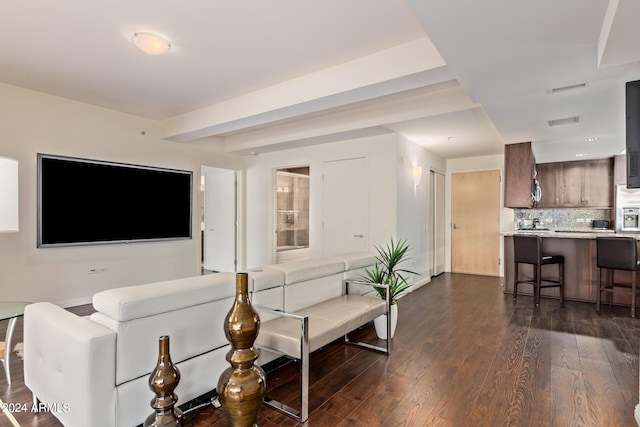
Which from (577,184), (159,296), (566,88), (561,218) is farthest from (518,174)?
(159,296)

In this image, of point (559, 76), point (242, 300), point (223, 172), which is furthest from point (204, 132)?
point (559, 76)

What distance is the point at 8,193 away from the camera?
1.85 metres

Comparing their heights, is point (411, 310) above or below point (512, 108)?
below

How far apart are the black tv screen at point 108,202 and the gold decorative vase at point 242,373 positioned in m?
3.63

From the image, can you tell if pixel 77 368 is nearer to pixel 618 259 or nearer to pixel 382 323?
pixel 382 323

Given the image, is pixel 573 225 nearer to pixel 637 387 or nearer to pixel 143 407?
pixel 637 387

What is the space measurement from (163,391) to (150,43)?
8.40 ft

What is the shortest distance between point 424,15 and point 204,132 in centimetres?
367

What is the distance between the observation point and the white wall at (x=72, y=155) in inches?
152

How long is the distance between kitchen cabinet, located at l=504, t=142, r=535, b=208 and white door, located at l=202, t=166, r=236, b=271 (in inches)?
188

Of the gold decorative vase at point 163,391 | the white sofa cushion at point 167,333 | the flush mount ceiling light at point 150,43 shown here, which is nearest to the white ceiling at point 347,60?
the flush mount ceiling light at point 150,43

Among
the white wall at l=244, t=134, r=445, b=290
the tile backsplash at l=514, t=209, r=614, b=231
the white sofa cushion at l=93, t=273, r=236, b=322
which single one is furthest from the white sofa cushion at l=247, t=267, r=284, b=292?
the tile backsplash at l=514, t=209, r=614, b=231

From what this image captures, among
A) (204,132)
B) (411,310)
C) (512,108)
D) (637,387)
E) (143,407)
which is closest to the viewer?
(143,407)

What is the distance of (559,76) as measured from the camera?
8.49 ft
